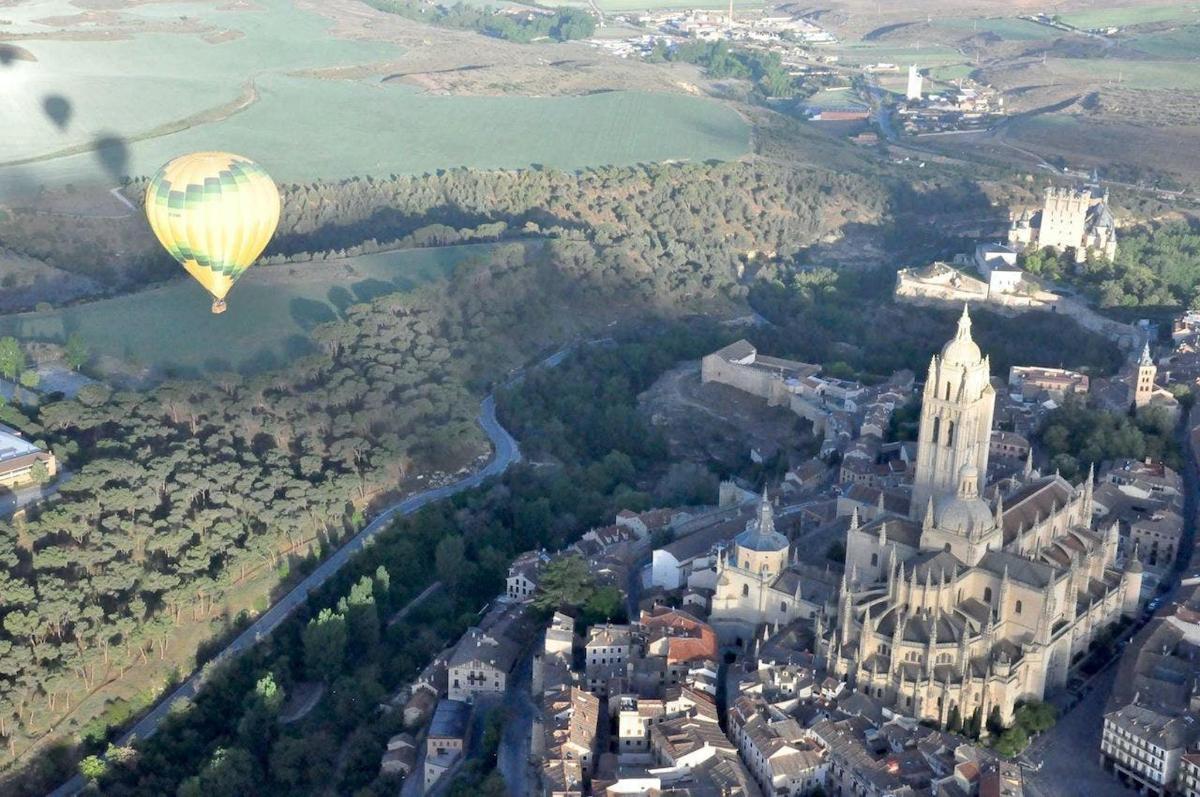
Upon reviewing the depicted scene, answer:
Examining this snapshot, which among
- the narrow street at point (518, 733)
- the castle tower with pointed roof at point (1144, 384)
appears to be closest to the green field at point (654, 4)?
the castle tower with pointed roof at point (1144, 384)

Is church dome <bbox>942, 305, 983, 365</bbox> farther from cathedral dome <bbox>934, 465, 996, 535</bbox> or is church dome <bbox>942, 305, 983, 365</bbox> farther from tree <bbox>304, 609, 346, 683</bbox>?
tree <bbox>304, 609, 346, 683</bbox>

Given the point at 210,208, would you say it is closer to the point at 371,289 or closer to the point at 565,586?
the point at 371,289

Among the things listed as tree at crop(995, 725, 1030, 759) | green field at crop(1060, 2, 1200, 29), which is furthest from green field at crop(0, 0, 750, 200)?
tree at crop(995, 725, 1030, 759)

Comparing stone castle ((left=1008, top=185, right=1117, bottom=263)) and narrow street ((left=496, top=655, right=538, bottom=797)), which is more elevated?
stone castle ((left=1008, top=185, right=1117, bottom=263))

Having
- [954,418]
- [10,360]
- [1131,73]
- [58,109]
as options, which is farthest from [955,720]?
[1131,73]

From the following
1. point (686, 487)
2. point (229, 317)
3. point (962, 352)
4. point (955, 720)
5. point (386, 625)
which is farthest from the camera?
point (229, 317)

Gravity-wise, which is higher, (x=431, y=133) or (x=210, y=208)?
(x=210, y=208)
